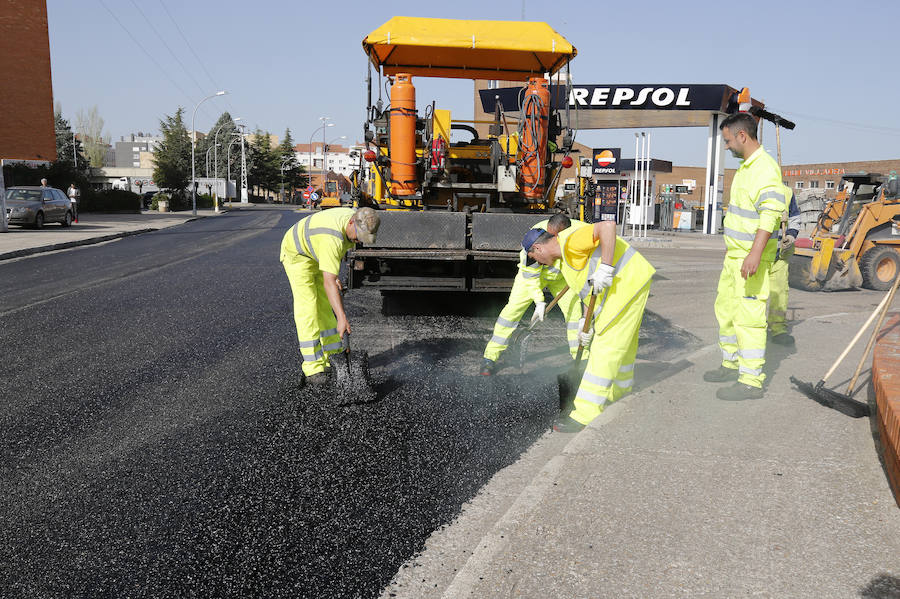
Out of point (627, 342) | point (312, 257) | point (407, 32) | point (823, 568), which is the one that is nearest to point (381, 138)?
point (407, 32)

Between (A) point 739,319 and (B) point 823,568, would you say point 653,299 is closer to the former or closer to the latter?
(A) point 739,319

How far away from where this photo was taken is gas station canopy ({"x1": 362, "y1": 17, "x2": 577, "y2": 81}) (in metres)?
7.86

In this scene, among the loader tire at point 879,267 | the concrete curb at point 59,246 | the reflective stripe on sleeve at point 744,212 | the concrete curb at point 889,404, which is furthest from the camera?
the concrete curb at point 59,246

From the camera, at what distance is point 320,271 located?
4.90m

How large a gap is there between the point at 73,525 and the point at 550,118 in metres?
6.77

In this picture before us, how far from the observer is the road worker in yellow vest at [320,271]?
424cm

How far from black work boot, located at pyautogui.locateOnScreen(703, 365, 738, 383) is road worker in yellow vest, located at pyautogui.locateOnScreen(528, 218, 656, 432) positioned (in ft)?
2.92

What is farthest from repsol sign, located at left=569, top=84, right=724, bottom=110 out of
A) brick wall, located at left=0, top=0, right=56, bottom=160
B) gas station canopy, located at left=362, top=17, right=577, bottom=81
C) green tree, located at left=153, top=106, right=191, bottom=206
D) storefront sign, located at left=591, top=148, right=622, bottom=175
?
green tree, located at left=153, top=106, right=191, bottom=206

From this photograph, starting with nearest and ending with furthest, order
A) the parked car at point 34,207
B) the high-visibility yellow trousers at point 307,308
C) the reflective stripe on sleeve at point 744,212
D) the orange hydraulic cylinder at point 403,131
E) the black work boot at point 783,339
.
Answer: the reflective stripe on sleeve at point 744,212
the high-visibility yellow trousers at point 307,308
the black work boot at point 783,339
the orange hydraulic cylinder at point 403,131
the parked car at point 34,207

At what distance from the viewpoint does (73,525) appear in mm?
2824

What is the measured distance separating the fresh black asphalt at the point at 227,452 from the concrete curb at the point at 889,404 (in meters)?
1.74

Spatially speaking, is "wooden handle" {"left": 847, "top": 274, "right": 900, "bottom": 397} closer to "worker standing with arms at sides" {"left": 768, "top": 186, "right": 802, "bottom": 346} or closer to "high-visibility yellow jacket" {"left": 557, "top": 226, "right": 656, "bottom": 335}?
"high-visibility yellow jacket" {"left": 557, "top": 226, "right": 656, "bottom": 335}

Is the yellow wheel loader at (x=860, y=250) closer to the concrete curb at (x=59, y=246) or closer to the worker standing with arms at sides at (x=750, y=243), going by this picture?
the worker standing with arms at sides at (x=750, y=243)

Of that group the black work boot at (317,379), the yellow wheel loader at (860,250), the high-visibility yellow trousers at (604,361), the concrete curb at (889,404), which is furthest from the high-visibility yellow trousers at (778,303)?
the yellow wheel loader at (860,250)
